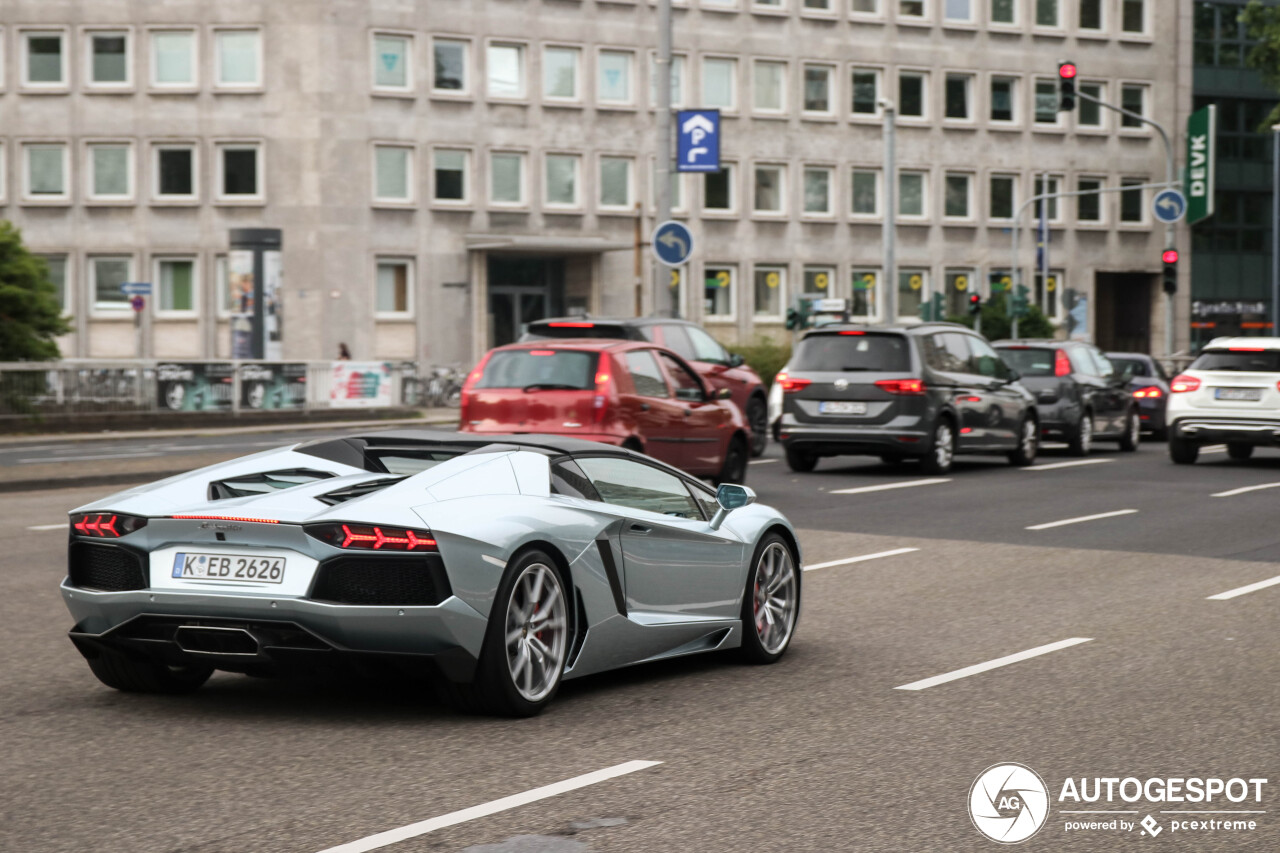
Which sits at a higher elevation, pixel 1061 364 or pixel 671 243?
pixel 671 243

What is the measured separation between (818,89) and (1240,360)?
1678 inches

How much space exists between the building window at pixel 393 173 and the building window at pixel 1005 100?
2286 cm

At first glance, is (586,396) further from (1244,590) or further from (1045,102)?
(1045,102)

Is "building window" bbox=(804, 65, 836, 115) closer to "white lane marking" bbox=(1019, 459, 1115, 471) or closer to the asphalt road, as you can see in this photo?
"white lane marking" bbox=(1019, 459, 1115, 471)

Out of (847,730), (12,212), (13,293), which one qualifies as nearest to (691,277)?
(12,212)

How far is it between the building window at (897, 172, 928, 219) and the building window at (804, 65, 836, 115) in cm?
394

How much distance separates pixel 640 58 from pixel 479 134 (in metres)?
6.20

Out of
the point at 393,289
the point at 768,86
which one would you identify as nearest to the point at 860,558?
the point at 393,289

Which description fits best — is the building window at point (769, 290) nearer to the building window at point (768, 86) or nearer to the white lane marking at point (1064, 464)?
Result: the building window at point (768, 86)

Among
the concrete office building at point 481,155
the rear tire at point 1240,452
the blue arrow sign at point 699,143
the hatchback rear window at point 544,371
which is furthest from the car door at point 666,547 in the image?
the concrete office building at point 481,155

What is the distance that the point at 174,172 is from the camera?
57.0m

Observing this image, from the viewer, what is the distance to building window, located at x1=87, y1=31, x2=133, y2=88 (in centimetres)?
5666

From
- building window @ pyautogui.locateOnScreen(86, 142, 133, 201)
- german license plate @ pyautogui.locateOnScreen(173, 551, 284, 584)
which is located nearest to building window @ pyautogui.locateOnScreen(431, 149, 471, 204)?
building window @ pyautogui.locateOnScreen(86, 142, 133, 201)

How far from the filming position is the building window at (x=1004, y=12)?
6869 centimetres
